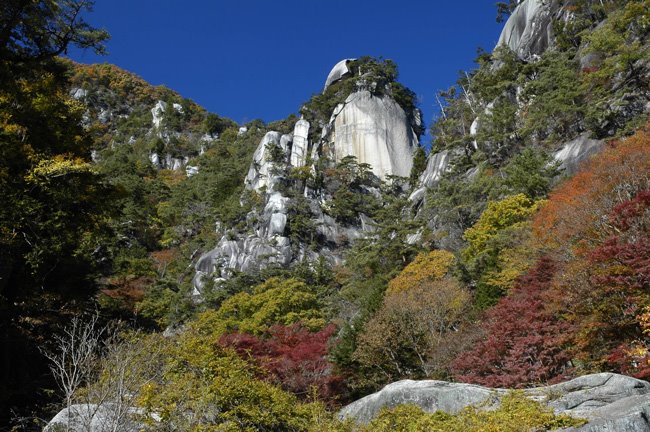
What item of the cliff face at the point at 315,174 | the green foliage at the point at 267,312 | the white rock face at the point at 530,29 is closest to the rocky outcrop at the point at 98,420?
the green foliage at the point at 267,312

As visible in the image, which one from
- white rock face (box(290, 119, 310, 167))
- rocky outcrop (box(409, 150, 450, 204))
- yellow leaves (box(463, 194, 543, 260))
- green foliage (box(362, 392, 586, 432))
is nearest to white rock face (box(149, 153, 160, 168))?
white rock face (box(290, 119, 310, 167))

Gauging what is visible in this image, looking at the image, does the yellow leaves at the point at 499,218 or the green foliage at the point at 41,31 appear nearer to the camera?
the green foliage at the point at 41,31

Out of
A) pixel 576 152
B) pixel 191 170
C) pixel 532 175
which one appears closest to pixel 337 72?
pixel 191 170

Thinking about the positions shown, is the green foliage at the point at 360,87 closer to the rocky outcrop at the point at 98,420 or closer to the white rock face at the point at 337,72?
the white rock face at the point at 337,72

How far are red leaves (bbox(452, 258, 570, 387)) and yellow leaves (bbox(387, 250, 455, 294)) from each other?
9181 mm

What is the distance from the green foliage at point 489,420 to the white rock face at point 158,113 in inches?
2867

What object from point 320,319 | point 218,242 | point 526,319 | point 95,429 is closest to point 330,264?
point 218,242

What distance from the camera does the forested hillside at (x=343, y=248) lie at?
9711mm

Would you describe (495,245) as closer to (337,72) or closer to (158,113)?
(337,72)

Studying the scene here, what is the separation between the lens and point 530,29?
147ft

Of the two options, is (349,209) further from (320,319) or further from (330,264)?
(320,319)

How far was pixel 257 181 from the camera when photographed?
178 ft

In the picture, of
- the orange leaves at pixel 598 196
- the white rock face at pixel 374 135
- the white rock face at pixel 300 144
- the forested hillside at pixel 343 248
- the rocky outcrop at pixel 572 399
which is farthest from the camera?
the white rock face at pixel 374 135

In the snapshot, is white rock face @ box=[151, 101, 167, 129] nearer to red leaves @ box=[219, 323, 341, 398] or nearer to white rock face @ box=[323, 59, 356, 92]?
white rock face @ box=[323, 59, 356, 92]
